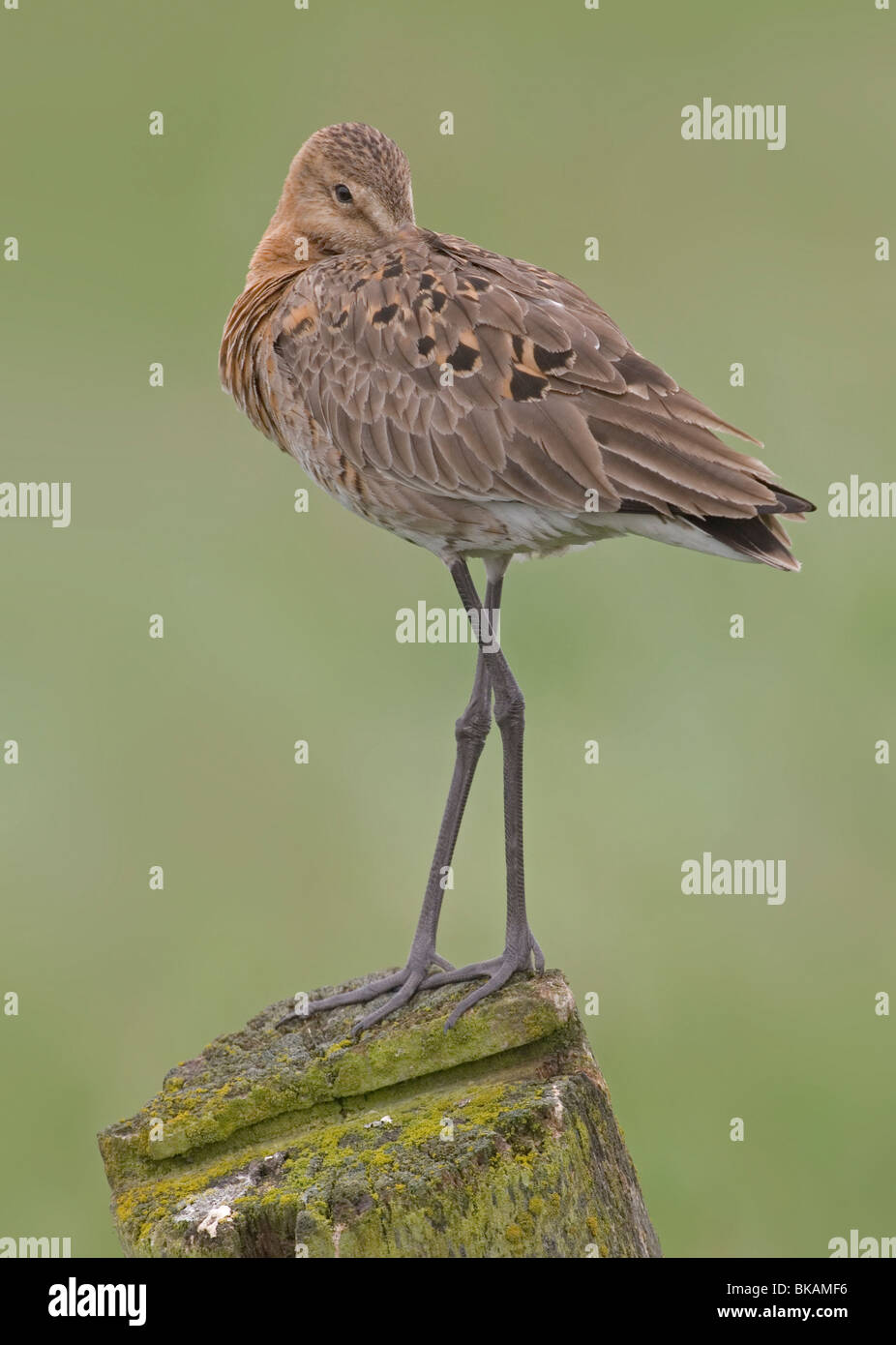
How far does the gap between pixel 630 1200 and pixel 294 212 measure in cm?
490

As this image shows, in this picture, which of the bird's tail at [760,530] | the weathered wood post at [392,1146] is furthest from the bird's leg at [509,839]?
the bird's tail at [760,530]

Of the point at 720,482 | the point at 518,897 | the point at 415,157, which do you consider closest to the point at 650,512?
the point at 720,482

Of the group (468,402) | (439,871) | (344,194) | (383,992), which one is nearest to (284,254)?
(344,194)

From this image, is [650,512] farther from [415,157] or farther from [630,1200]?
[415,157]

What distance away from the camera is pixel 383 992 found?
7.90 meters

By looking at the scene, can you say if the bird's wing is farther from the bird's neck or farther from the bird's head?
the bird's neck

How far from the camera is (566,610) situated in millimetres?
15875

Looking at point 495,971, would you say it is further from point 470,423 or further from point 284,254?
point 284,254

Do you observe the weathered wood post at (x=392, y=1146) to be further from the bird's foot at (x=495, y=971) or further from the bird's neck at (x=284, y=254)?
the bird's neck at (x=284, y=254)

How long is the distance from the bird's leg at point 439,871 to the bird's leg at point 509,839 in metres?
0.08

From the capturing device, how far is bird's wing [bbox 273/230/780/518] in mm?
7473

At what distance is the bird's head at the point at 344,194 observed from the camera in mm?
8867

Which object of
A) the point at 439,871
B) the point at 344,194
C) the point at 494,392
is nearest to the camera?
the point at 494,392

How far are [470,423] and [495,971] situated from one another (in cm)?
219
